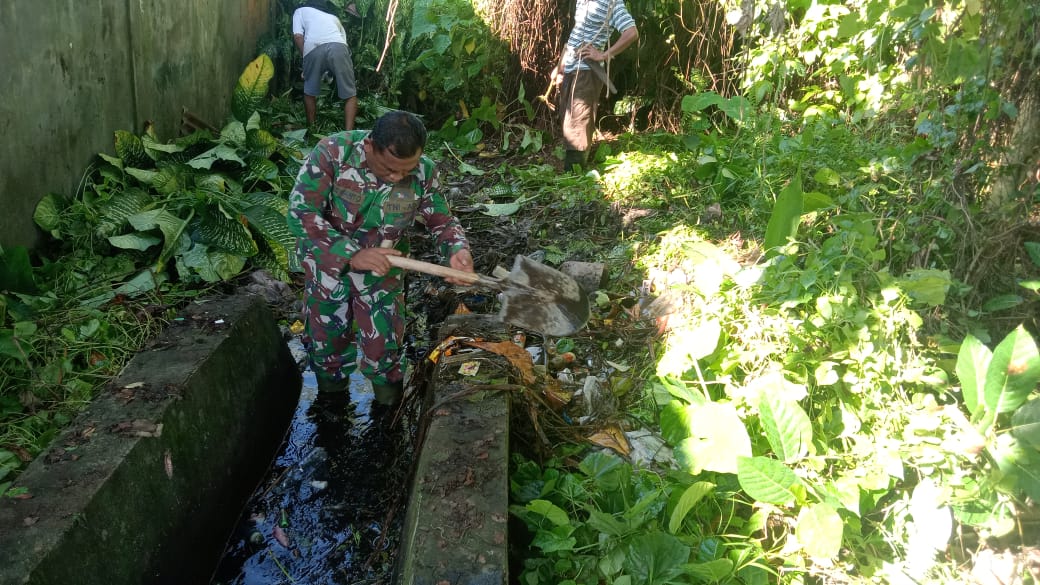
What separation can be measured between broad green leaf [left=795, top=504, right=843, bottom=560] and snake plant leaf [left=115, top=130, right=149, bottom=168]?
15.1 feet

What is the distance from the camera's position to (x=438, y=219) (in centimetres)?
351

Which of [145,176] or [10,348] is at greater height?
[145,176]

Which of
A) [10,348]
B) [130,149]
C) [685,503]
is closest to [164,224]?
[130,149]

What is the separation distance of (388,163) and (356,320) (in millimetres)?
884

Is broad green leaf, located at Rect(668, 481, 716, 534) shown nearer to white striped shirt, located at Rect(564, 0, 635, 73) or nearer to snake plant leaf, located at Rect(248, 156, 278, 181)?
snake plant leaf, located at Rect(248, 156, 278, 181)

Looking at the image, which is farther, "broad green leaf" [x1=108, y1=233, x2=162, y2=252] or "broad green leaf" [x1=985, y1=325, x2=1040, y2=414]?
"broad green leaf" [x1=108, y1=233, x2=162, y2=252]

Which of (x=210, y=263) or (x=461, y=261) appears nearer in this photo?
(x=461, y=261)

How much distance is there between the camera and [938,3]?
109 inches

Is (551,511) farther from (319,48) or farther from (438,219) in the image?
(319,48)

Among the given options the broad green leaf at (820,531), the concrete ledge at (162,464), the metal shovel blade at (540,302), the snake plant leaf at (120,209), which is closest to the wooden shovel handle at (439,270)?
the metal shovel blade at (540,302)

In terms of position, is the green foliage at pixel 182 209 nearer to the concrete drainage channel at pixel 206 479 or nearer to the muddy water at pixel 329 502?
the concrete drainage channel at pixel 206 479

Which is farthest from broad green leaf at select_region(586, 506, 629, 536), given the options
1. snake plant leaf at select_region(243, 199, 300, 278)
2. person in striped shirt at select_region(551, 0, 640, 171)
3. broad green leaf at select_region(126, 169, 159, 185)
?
person in striped shirt at select_region(551, 0, 640, 171)

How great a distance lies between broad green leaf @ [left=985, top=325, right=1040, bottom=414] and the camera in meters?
2.21

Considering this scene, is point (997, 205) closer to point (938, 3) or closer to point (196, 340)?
point (938, 3)
